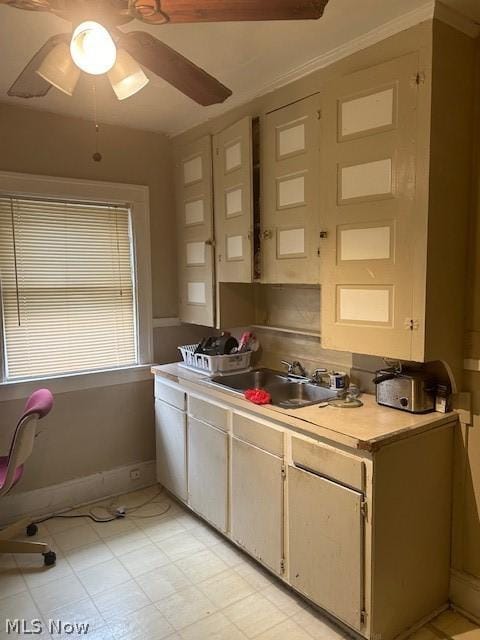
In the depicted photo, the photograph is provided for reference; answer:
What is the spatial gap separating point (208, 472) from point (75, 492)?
40.4 inches

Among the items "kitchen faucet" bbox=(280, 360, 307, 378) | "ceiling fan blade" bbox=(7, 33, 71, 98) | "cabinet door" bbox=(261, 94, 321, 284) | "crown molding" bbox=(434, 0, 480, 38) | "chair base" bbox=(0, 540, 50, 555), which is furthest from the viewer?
"kitchen faucet" bbox=(280, 360, 307, 378)

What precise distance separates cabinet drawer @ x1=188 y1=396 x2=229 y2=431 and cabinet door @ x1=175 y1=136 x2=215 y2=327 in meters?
0.57

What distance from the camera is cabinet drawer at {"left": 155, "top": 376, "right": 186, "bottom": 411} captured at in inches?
118

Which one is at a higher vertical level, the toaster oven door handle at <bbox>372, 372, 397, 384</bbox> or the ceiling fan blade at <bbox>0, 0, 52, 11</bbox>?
the ceiling fan blade at <bbox>0, 0, 52, 11</bbox>

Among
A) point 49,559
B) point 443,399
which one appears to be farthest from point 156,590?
point 443,399

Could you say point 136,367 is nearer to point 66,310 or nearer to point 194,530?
point 66,310

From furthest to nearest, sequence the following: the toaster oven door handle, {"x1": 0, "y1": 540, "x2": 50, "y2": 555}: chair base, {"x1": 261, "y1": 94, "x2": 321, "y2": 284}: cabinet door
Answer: {"x1": 0, "y1": 540, "x2": 50, "y2": 555}: chair base
{"x1": 261, "y1": 94, "x2": 321, "y2": 284}: cabinet door
the toaster oven door handle

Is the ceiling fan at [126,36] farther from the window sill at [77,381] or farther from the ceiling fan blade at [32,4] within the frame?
the window sill at [77,381]

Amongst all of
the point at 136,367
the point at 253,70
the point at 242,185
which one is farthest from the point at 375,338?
the point at 136,367

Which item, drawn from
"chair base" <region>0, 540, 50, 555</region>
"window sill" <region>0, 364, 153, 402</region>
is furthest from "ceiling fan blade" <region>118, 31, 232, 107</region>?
"chair base" <region>0, 540, 50, 555</region>

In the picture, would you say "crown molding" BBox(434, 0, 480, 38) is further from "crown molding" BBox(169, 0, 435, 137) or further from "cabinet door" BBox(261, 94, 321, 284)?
"cabinet door" BBox(261, 94, 321, 284)

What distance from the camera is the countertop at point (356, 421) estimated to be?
187cm

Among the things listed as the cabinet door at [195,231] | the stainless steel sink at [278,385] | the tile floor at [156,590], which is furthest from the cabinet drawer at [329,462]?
the cabinet door at [195,231]

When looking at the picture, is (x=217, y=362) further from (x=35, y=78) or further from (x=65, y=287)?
(x=35, y=78)
